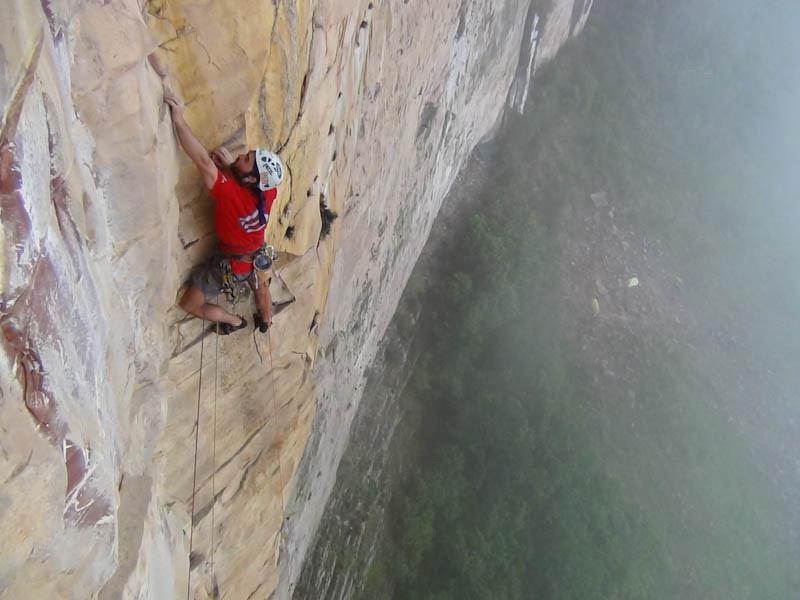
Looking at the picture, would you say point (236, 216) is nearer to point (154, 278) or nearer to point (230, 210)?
point (230, 210)

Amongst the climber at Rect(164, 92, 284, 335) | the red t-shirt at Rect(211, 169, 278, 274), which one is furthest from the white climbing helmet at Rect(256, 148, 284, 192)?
the red t-shirt at Rect(211, 169, 278, 274)

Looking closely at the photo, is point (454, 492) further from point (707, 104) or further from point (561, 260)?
point (707, 104)

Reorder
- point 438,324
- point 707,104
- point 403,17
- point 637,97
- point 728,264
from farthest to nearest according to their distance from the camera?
point 707,104
point 637,97
point 728,264
point 438,324
point 403,17

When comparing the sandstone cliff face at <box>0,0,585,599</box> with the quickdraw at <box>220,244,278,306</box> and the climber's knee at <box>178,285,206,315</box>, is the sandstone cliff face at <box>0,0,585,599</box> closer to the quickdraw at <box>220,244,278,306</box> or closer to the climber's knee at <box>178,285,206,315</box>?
the climber's knee at <box>178,285,206,315</box>

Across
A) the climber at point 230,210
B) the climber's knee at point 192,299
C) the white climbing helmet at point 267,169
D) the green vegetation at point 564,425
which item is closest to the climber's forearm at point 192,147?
the climber at point 230,210

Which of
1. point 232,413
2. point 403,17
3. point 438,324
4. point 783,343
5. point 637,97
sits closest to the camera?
point 232,413

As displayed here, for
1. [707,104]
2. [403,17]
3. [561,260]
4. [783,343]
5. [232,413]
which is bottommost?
[783,343]

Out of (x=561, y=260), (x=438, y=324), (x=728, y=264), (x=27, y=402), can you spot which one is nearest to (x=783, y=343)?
(x=728, y=264)
